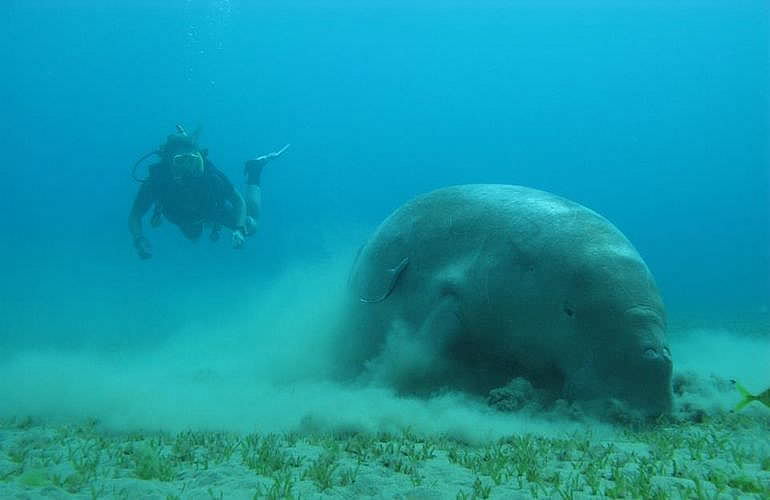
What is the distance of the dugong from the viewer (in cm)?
455

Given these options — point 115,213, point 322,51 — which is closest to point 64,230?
point 115,213

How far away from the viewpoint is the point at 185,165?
15.5m

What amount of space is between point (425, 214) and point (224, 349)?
28.7 ft

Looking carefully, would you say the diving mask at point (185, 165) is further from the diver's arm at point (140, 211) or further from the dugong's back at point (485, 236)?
the dugong's back at point (485, 236)

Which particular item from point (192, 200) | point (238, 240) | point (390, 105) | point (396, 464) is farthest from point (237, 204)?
point (390, 105)

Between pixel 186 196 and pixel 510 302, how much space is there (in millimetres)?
13038

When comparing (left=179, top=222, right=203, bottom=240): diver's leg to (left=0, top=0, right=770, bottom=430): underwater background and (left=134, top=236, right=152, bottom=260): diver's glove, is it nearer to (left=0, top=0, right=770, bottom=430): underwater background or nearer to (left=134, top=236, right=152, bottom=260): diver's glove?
(left=134, top=236, right=152, bottom=260): diver's glove

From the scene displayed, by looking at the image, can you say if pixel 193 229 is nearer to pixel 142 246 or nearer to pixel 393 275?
pixel 142 246

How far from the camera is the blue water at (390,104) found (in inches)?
4626

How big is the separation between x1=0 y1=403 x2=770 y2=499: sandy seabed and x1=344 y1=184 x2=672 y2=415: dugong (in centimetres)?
61

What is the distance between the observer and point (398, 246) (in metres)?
6.91

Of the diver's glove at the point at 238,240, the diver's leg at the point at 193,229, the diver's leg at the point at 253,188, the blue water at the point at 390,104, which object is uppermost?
the blue water at the point at 390,104

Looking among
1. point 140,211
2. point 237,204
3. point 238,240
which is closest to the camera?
point 238,240

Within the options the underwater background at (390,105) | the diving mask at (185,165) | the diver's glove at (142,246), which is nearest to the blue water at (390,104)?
the underwater background at (390,105)
